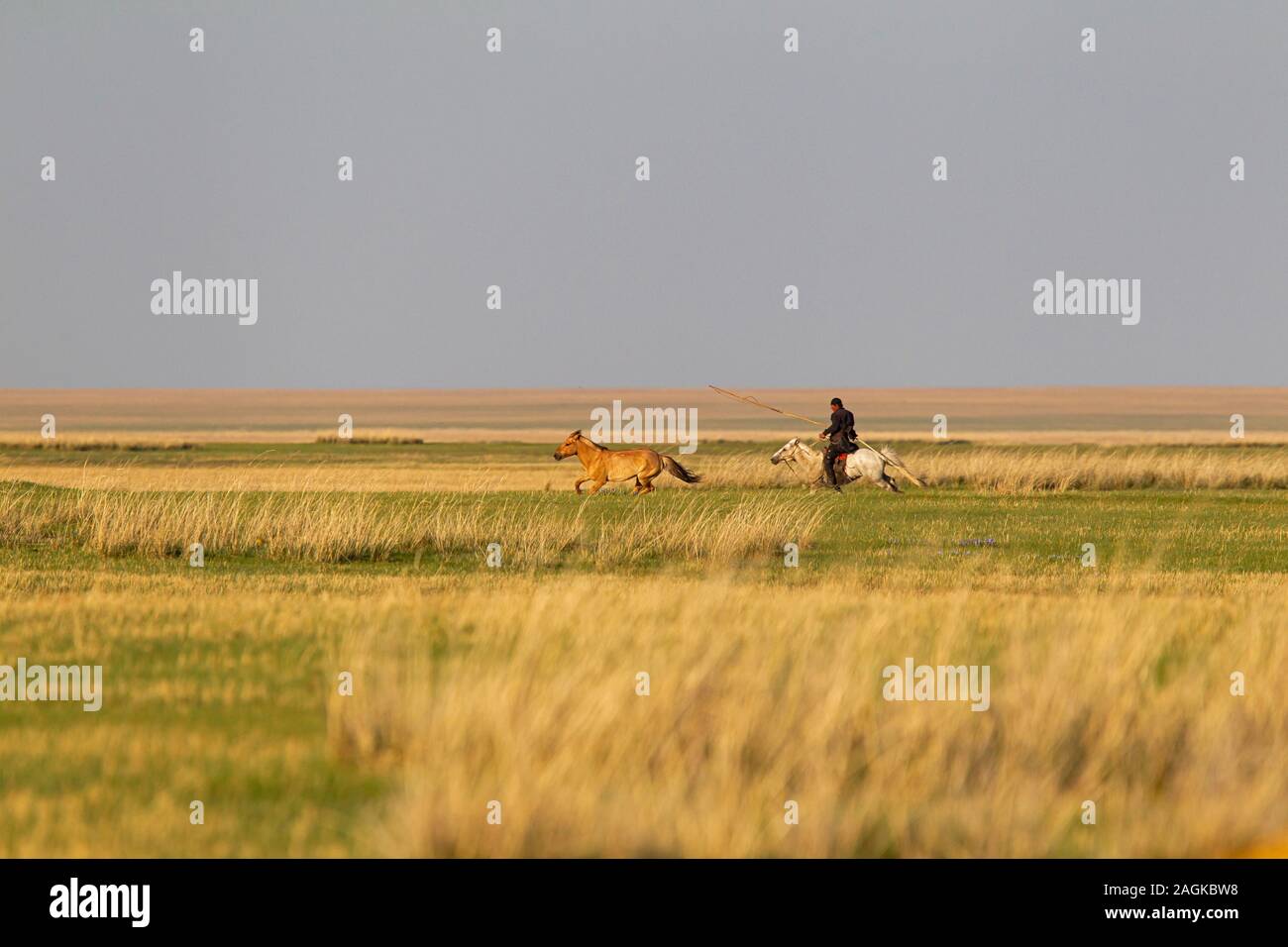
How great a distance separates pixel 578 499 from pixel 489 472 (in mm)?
14937

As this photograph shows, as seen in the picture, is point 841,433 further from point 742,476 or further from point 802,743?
point 802,743

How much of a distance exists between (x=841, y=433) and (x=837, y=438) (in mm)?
246

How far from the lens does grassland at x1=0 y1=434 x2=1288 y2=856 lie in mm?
7512

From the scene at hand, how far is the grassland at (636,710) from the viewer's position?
751 centimetres

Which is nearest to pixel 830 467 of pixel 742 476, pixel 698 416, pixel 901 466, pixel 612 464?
pixel 901 466

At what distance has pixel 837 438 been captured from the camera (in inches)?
1351

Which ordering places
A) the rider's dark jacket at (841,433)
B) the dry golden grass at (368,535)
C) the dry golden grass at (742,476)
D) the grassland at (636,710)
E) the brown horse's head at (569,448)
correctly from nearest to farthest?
the grassland at (636,710)
the dry golden grass at (368,535)
the rider's dark jacket at (841,433)
the brown horse's head at (569,448)
the dry golden grass at (742,476)

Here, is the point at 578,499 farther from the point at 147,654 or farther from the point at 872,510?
the point at 147,654

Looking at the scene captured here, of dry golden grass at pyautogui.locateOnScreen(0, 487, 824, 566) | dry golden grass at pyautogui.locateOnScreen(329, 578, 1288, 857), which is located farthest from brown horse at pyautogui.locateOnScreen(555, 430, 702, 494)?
dry golden grass at pyautogui.locateOnScreen(329, 578, 1288, 857)

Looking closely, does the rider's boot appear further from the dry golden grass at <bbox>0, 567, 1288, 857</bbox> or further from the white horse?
the dry golden grass at <bbox>0, 567, 1288, 857</bbox>

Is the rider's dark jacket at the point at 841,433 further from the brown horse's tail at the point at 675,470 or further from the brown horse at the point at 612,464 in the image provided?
the brown horse at the point at 612,464

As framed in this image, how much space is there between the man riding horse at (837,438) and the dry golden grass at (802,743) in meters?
21.4

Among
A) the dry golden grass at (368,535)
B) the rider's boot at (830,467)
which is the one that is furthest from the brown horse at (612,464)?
the dry golden grass at (368,535)

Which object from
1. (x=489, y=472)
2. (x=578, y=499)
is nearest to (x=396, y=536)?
(x=578, y=499)
